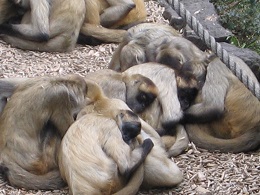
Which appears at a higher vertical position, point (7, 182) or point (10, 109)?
point (10, 109)

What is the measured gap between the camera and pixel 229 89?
7.82 m

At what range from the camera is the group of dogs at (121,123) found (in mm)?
6660

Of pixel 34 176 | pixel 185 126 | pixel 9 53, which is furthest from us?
pixel 9 53

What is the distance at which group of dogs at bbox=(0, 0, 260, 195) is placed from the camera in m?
6.66

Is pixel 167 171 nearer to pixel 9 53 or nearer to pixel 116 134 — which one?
pixel 116 134

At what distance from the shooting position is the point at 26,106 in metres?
7.14

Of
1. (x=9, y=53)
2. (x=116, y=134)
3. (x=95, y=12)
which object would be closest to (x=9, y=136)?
(x=116, y=134)

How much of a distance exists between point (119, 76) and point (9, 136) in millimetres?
1424

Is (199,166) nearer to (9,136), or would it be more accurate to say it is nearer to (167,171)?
(167,171)

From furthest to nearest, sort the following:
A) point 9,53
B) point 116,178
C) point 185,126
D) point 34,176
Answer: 1. point 9,53
2. point 185,126
3. point 34,176
4. point 116,178

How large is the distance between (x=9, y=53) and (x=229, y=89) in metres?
3.24

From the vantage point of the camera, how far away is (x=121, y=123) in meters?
6.90

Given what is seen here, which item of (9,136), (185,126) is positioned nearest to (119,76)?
(185,126)

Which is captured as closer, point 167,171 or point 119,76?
point 167,171
